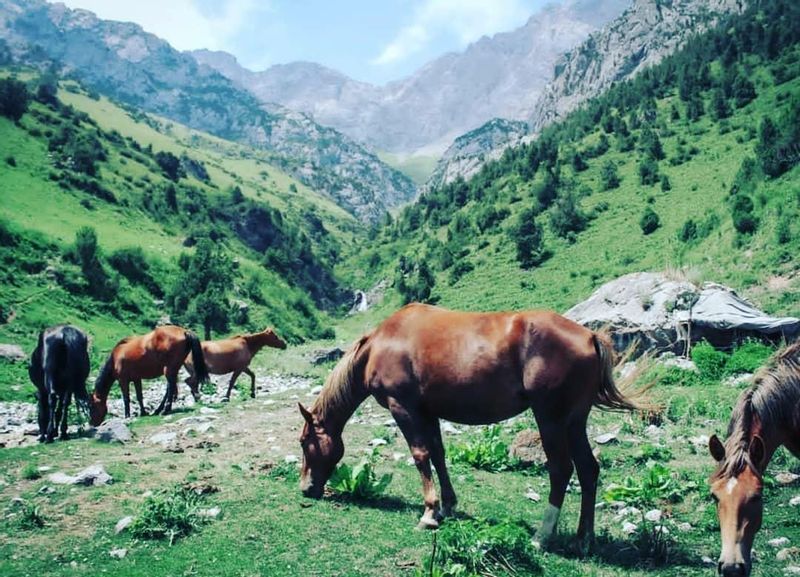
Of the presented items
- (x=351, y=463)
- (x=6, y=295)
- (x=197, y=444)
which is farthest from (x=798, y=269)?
(x=6, y=295)

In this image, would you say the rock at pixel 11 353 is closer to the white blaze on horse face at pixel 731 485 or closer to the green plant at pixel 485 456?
the green plant at pixel 485 456

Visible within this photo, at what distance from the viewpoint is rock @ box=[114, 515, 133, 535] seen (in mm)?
7281

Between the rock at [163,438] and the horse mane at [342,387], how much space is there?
17.7 feet

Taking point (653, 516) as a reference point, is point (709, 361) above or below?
above

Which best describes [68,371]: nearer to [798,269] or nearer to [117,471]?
[117,471]

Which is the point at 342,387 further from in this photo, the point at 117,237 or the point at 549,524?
the point at 117,237

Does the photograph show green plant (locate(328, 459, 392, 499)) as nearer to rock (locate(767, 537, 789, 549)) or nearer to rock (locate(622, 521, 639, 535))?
rock (locate(622, 521, 639, 535))

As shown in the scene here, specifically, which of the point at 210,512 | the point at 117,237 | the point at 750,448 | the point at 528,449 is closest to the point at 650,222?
the point at 528,449

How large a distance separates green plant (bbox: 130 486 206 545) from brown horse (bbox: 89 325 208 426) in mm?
10008

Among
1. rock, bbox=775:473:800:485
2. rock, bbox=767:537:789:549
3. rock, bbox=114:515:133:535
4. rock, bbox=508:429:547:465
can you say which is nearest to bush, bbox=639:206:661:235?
rock, bbox=508:429:547:465

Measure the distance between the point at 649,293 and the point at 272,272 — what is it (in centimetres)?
7929

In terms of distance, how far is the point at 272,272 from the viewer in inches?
3711

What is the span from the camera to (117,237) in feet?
208

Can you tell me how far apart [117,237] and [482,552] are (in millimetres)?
67552
